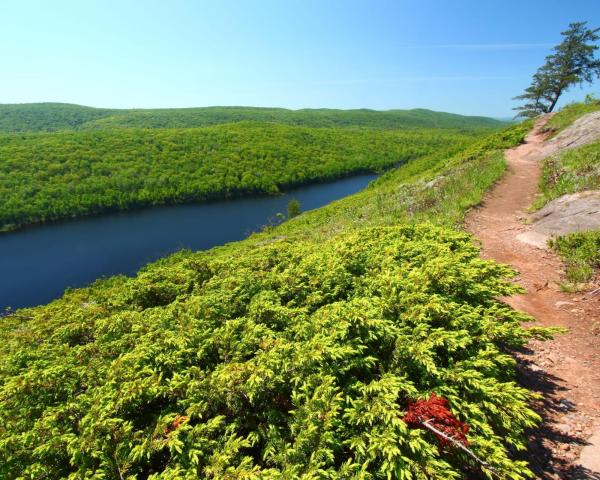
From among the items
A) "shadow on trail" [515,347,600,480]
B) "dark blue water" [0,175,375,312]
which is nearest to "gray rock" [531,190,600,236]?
"shadow on trail" [515,347,600,480]

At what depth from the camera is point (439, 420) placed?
13.3 ft

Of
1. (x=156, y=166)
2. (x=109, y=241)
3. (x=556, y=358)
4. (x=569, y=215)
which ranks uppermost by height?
(x=569, y=215)

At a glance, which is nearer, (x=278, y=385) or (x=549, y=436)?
(x=278, y=385)

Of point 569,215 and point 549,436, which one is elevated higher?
point 569,215

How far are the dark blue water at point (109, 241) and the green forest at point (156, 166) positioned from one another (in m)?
4.50

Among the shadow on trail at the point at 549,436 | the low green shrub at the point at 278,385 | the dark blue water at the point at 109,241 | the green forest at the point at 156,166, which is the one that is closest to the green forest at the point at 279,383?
the low green shrub at the point at 278,385

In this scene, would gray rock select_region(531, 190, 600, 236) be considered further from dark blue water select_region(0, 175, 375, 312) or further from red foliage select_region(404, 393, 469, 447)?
dark blue water select_region(0, 175, 375, 312)

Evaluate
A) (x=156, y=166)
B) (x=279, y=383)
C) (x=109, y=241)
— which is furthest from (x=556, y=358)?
(x=156, y=166)

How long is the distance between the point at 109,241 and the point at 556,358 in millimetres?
59049

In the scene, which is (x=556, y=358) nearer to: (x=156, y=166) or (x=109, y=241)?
(x=109, y=241)

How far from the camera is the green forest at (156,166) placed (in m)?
65.6

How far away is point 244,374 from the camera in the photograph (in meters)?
4.54

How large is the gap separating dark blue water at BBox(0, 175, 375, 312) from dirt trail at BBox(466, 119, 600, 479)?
42.7 meters

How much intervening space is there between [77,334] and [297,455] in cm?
529
